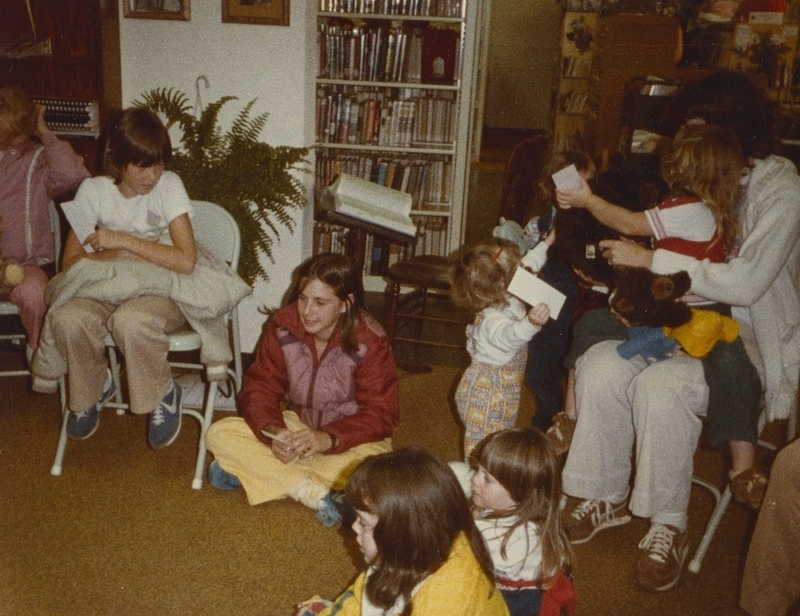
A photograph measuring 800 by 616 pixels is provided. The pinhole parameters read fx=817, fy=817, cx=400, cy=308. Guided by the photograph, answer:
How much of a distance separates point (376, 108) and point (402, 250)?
835mm

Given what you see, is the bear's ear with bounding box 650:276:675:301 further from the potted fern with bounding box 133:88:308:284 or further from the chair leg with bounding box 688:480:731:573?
the potted fern with bounding box 133:88:308:284

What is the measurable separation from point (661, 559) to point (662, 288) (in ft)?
2.39

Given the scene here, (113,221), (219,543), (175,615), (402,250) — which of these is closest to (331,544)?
(219,543)

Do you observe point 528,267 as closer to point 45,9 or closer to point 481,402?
point 481,402

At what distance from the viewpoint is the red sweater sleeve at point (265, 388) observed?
2.45m

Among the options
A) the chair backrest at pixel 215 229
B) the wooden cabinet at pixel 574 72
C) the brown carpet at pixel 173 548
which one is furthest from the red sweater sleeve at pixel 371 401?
the wooden cabinet at pixel 574 72

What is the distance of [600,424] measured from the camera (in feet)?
7.35

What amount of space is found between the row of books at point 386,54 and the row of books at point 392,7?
0.08m

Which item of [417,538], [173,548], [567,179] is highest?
[567,179]

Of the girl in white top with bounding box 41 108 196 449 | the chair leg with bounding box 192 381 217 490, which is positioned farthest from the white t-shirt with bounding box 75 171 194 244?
the chair leg with bounding box 192 381 217 490

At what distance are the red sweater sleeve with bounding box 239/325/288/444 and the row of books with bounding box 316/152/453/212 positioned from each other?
2.27 m

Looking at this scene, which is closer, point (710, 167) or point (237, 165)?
point (710, 167)

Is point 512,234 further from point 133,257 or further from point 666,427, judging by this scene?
point 133,257

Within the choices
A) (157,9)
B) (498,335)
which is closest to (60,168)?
(157,9)
